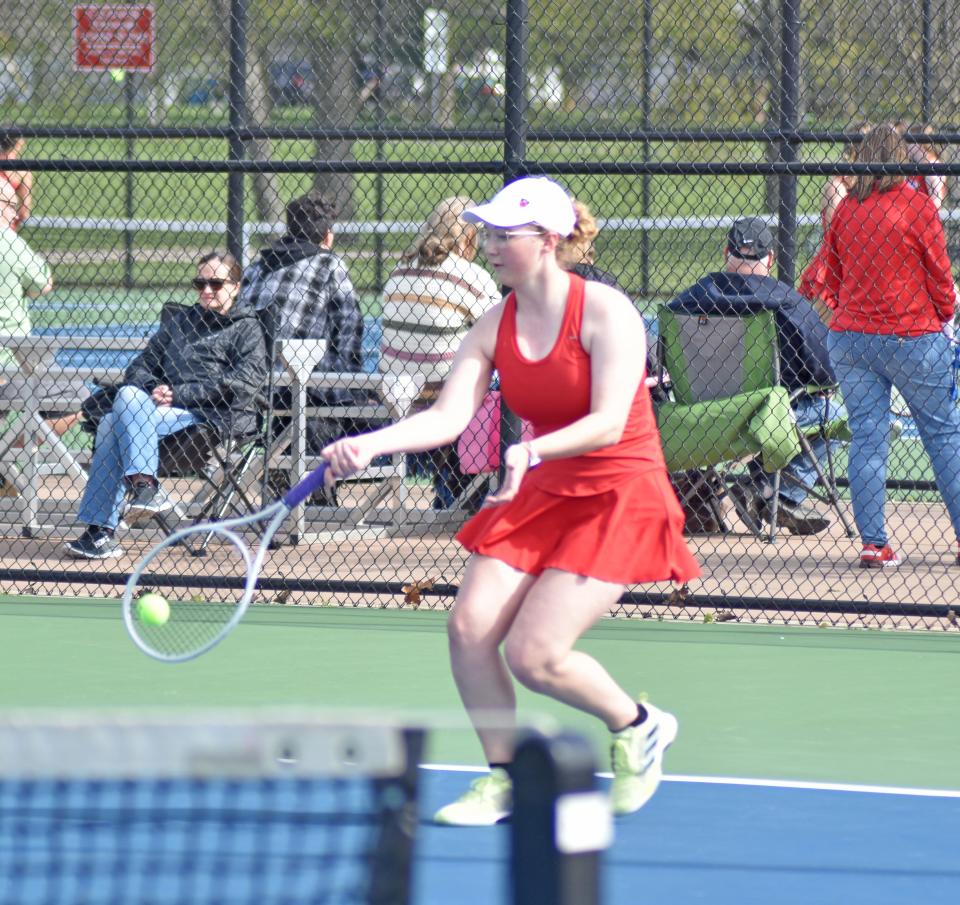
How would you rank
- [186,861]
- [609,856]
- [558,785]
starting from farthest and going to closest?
[609,856] → [186,861] → [558,785]

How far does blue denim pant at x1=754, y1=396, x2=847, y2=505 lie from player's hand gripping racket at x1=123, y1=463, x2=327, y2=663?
2.29m

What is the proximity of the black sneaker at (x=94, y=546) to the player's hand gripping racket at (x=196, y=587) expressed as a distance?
183 mm

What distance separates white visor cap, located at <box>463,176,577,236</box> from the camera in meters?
4.29

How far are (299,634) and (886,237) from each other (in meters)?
2.66

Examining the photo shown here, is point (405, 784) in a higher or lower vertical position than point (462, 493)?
lower

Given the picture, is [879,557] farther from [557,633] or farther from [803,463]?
[557,633]

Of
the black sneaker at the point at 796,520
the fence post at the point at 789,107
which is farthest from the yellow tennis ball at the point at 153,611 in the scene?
the black sneaker at the point at 796,520

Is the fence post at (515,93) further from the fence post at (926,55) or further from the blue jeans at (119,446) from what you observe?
the fence post at (926,55)

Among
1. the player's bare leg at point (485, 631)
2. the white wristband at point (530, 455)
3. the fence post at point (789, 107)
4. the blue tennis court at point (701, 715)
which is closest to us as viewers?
the white wristband at point (530, 455)

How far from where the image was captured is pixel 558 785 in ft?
5.78

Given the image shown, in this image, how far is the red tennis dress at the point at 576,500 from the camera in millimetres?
4293

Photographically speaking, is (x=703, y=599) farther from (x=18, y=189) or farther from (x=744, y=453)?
(x=18, y=189)

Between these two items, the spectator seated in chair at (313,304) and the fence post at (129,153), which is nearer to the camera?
the spectator seated in chair at (313,304)

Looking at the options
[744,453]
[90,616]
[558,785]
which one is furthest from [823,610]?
[558,785]
